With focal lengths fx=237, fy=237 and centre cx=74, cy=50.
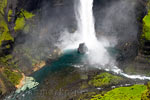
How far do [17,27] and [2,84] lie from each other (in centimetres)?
2536

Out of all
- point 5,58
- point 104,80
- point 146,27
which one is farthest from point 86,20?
point 104,80

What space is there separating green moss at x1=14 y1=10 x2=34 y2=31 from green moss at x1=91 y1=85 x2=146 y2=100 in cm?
Answer: 4364

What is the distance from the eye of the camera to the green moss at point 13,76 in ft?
242

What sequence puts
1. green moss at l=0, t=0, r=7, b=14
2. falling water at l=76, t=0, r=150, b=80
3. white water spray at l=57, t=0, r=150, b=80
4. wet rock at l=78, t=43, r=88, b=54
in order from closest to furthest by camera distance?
green moss at l=0, t=0, r=7, b=14, wet rock at l=78, t=43, r=88, b=54, falling water at l=76, t=0, r=150, b=80, white water spray at l=57, t=0, r=150, b=80

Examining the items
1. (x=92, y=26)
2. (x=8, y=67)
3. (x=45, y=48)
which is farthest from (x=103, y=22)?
(x=8, y=67)

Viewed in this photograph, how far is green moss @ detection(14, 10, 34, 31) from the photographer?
88012 millimetres

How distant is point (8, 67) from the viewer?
78.2 m

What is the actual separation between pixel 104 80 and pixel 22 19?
137 ft

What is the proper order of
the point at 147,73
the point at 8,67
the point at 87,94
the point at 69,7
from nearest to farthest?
1. the point at 87,94
2. the point at 147,73
3. the point at 8,67
4. the point at 69,7

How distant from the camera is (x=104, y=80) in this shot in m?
69.1

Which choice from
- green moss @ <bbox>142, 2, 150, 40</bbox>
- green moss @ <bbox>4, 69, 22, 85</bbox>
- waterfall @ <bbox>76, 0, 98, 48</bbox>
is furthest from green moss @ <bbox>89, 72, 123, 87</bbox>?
waterfall @ <bbox>76, 0, 98, 48</bbox>

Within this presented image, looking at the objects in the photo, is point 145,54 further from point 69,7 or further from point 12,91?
point 69,7

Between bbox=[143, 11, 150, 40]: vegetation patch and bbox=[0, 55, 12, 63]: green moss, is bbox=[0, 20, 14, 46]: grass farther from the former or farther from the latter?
bbox=[143, 11, 150, 40]: vegetation patch

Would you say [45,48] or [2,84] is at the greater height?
[45,48]
